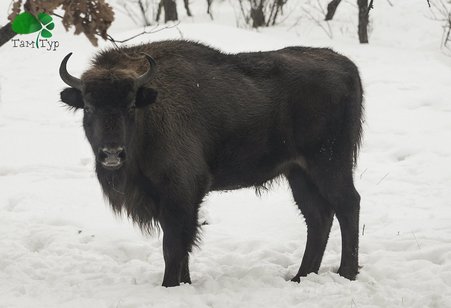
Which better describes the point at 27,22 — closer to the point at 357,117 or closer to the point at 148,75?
the point at 148,75

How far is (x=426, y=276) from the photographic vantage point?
205 inches

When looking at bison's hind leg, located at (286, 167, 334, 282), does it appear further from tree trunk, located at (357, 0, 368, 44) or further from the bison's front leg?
tree trunk, located at (357, 0, 368, 44)

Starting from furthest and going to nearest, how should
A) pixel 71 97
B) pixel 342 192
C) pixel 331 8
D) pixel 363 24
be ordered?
pixel 331 8 < pixel 363 24 < pixel 342 192 < pixel 71 97

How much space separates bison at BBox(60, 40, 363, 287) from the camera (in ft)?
16.1

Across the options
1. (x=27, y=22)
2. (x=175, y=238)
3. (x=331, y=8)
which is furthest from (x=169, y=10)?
(x=27, y=22)

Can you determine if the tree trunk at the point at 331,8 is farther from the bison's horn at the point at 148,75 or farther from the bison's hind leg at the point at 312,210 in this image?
the bison's horn at the point at 148,75

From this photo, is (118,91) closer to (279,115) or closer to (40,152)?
(279,115)

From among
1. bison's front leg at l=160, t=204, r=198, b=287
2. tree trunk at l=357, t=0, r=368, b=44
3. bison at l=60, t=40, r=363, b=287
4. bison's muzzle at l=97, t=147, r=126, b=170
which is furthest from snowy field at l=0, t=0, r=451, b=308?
tree trunk at l=357, t=0, r=368, b=44

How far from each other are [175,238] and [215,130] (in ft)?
2.84

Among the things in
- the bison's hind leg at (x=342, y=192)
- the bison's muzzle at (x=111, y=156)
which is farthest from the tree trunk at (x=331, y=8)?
the bison's muzzle at (x=111, y=156)

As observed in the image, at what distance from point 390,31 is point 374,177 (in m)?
10.1

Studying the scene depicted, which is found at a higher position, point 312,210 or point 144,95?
point 144,95

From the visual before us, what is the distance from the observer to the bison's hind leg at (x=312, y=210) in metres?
5.63

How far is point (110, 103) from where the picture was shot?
15.6 ft
